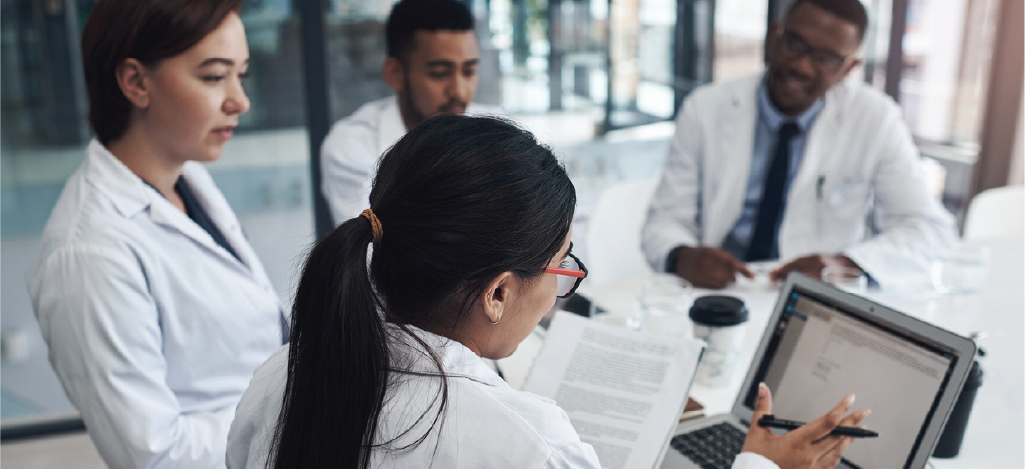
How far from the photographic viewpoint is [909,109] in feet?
12.7

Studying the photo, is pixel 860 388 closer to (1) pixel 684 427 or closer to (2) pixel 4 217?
(1) pixel 684 427

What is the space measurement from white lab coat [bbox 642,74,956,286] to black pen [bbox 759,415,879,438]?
1.03 meters

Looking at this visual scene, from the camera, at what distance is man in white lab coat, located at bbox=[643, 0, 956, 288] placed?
2.09m

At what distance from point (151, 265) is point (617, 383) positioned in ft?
2.61

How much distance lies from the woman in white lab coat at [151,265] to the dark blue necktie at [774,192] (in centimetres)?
147

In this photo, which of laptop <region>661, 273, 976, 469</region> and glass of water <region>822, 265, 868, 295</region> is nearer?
laptop <region>661, 273, 976, 469</region>

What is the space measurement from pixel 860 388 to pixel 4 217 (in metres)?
2.84

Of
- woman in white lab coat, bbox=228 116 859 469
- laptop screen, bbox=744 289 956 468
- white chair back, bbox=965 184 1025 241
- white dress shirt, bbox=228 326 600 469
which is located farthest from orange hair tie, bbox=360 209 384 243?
white chair back, bbox=965 184 1025 241

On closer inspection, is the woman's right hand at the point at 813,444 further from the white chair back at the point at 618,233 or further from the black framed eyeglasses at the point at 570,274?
the white chair back at the point at 618,233

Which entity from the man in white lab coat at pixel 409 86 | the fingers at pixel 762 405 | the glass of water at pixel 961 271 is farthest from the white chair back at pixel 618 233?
the fingers at pixel 762 405

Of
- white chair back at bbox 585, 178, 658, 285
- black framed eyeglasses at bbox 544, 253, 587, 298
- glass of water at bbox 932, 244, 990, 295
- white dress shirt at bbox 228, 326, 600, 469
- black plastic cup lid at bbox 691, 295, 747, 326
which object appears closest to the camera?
white dress shirt at bbox 228, 326, 600, 469

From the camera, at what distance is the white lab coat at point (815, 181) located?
2154mm

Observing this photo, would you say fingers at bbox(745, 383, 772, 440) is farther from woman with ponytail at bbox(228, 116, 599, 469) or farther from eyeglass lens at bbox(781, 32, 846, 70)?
eyeglass lens at bbox(781, 32, 846, 70)

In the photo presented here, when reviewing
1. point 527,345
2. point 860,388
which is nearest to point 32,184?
point 527,345
